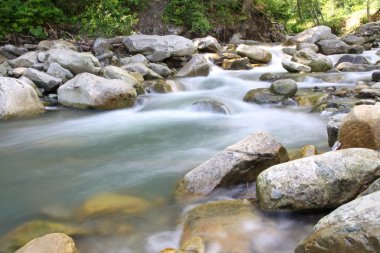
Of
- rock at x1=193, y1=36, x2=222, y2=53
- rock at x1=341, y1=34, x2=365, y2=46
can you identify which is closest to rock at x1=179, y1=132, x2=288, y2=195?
rock at x1=193, y1=36, x2=222, y2=53

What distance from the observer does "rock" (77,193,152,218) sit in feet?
12.8

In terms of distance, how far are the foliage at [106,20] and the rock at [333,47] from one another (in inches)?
281

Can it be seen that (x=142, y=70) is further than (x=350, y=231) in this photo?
Yes

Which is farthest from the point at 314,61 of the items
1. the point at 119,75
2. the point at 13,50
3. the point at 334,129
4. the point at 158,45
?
the point at 13,50

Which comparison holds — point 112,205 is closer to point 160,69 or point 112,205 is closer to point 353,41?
point 160,69

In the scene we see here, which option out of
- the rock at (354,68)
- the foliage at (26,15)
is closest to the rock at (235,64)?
the rock at (354,68)

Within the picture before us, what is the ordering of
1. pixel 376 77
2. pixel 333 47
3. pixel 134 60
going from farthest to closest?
1. pixel 333 47
2. pixel 134 60
3. pixel 376 77

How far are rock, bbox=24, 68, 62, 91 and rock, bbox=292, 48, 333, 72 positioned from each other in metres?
7.17

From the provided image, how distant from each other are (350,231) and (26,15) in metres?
12.7

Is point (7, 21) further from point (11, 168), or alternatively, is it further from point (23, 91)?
point (11, 168)

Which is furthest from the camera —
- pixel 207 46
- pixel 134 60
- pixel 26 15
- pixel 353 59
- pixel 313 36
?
pixel 313 36

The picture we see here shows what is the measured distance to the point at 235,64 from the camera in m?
12.2

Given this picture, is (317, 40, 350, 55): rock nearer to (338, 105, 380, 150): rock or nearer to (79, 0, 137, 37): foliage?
(79, 0, 137, 37): foliage

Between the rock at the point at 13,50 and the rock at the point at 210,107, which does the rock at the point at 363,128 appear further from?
the rock at the point at 13,50
